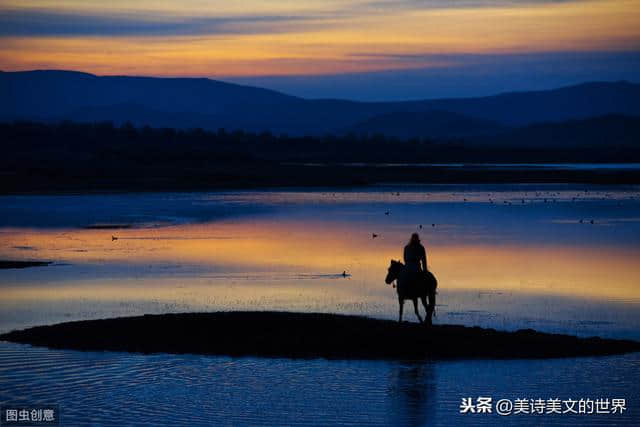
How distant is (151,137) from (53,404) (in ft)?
311

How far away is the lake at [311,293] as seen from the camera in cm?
1352

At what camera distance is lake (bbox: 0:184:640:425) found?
13.5 metres

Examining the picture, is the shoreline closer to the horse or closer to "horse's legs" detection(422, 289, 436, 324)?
the horse

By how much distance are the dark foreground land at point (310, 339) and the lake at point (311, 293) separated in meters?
0.39

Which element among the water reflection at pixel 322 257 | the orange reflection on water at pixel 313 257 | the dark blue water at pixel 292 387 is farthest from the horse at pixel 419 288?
the orange reflection on water at pixel 313 257

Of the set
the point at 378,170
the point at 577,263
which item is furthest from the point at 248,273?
the point at 378,170

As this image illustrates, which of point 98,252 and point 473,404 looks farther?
point 98,252

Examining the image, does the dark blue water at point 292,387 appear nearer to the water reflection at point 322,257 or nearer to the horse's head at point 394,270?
the horse's head at point 394,270

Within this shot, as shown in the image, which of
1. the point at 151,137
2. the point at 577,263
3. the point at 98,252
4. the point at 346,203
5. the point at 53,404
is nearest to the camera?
the point at 53,404

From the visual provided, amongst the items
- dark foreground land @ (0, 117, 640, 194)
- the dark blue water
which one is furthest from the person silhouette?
dark foreground land @ (0, 117, 640, 194)

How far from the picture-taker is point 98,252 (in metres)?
30.9

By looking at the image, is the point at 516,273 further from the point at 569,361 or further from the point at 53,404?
the point at 53,404

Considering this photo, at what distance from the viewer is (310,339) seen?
1666cm

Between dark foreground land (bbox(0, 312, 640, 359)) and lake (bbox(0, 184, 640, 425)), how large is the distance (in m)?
0.39
